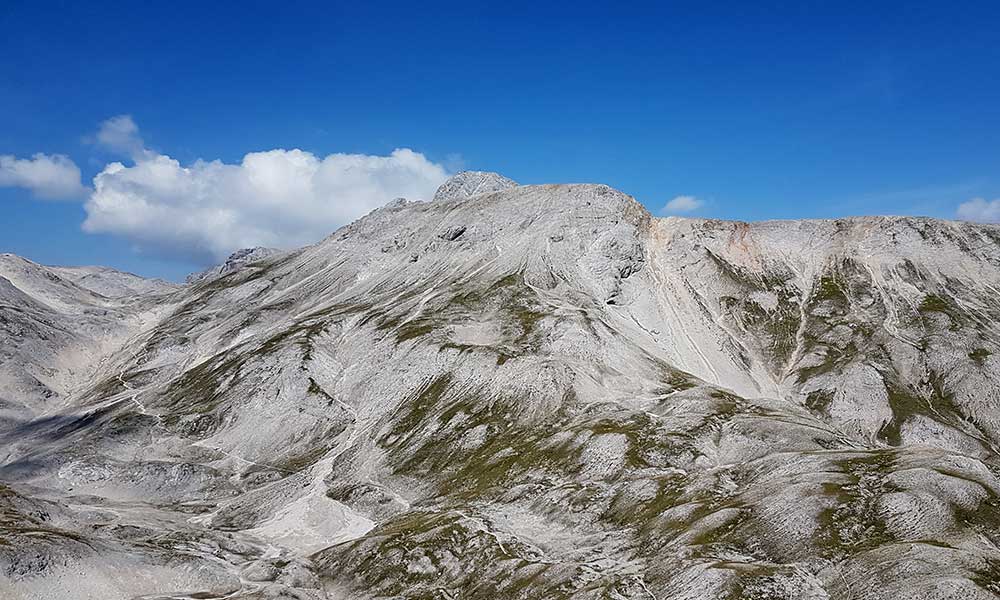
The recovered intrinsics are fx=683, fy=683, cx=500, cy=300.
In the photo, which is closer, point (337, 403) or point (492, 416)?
point (492, 416)

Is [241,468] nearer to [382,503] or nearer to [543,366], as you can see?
[382,503]

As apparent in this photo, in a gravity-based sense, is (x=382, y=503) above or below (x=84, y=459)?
below

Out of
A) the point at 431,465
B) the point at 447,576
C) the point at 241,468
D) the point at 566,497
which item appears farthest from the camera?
the point at 241,468

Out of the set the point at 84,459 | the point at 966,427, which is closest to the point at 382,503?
the point at 84,459

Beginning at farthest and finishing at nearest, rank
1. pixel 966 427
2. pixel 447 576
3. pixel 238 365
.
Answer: pixel 238 365 < pixel 966 427 < pixel 447 576

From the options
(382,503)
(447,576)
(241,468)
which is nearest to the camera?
(447,576)

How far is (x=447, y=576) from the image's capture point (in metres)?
102

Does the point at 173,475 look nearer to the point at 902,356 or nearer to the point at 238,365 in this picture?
the point at 238,365

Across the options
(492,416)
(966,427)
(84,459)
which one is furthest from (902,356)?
(84,459)

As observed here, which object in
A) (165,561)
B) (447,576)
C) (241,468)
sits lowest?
(447,576)

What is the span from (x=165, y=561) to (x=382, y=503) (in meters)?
41.2

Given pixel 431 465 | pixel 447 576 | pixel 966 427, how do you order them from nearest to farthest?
pixel 447 576 → pixel 431 465 → pixel 966 427

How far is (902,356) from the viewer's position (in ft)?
650

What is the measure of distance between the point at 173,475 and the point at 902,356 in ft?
645
